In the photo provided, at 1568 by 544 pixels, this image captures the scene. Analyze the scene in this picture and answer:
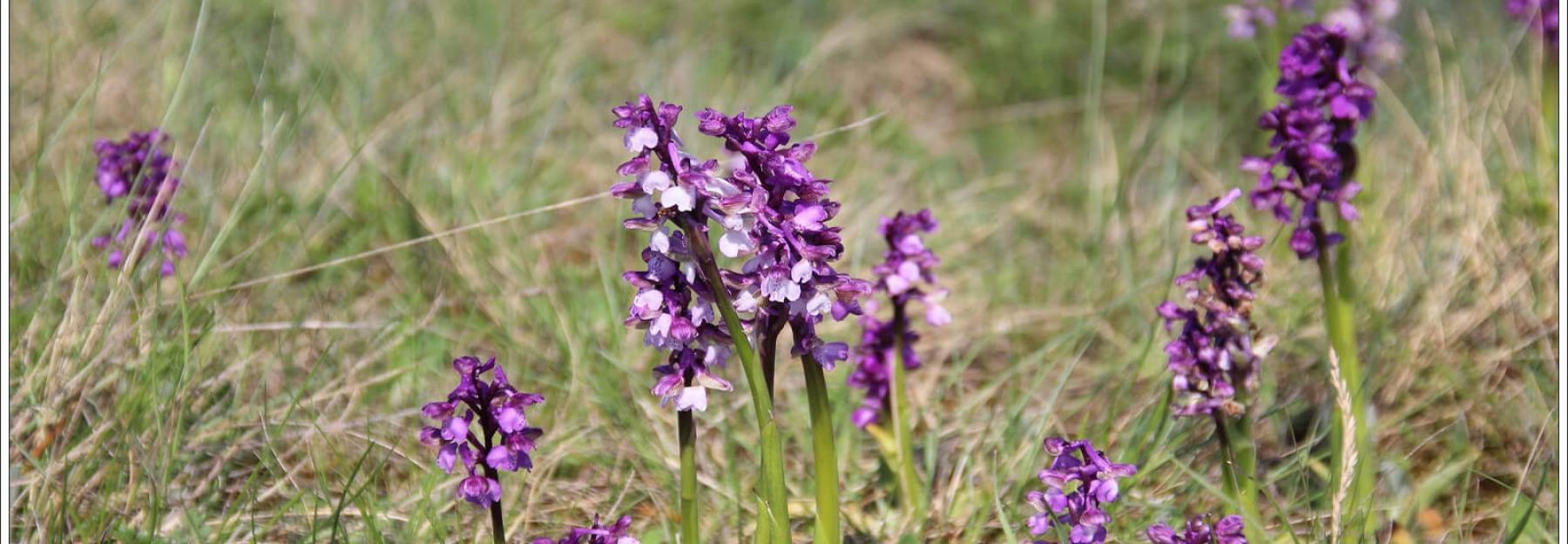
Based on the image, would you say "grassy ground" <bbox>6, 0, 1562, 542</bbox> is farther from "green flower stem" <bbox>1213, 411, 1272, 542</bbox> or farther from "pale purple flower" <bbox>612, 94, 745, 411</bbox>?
"pale purple flower" <bbox>612, 94, 745, 411</bbox>

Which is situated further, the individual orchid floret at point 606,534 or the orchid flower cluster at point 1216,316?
the orchid flower cluster at point 1216,316

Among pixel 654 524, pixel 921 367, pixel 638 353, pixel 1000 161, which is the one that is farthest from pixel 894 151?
pixel 654 524

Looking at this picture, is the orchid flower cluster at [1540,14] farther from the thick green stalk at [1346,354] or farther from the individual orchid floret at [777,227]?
the individual orchid floret at [777,227]

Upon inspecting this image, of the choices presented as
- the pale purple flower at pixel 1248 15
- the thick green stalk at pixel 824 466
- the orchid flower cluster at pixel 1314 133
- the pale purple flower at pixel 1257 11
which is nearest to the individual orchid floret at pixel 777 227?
the thick green stalk at pixel 824 466

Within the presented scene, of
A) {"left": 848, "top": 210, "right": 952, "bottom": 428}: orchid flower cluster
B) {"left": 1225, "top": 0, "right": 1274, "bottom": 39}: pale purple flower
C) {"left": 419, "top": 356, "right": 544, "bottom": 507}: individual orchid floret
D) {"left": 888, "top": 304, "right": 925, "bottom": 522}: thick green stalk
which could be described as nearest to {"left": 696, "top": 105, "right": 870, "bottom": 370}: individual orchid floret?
{"left": 419, "top": 356, "right": 544, "bottom": 507}: individual orchid floret

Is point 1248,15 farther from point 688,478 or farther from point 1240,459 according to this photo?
point 688,478

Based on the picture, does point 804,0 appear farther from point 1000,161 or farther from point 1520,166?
point 1520,166
